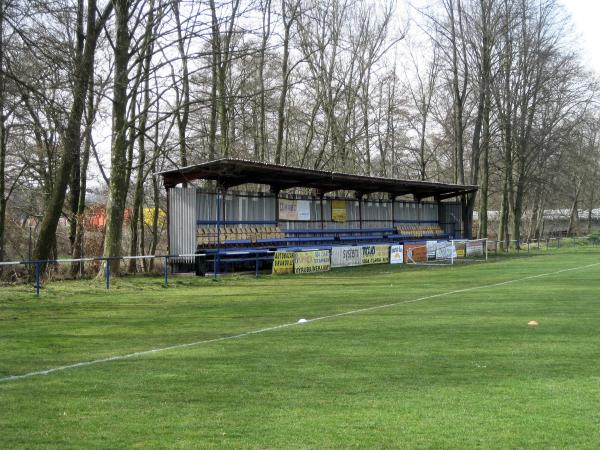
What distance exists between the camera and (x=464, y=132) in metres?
52.5

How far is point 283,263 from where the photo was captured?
26.6 m

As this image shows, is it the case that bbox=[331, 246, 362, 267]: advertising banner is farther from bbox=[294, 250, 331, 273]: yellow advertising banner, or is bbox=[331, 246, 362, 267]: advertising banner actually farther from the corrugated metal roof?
the corrugated metal roof

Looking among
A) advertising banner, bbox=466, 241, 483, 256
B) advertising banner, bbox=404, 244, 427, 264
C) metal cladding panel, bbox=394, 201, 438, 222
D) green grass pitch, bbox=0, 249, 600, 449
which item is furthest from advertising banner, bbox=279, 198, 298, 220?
green grass pitch, bbox=0, 249, 600, 449

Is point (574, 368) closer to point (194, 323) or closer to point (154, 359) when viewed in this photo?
point (154, 359)

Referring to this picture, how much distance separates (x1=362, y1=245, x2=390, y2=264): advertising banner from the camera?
32.1 meters

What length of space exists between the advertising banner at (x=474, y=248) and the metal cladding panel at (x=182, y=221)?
19.6 meters

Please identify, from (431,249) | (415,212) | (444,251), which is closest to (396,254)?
(431,249)

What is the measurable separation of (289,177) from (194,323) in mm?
17614

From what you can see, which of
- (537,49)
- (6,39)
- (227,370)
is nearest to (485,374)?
(227,370)

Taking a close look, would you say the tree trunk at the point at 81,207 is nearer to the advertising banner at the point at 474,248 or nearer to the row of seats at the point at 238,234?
the row of seats at the point at 238,234

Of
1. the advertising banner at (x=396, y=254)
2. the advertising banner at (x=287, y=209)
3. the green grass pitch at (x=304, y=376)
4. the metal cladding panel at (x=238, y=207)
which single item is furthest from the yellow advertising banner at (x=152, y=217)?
the green grass pitch at (x=304, y=376)

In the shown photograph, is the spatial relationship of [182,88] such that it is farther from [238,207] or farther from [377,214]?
[377,214]

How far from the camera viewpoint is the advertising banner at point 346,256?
29797mm

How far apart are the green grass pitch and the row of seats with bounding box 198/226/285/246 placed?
33.9ft
